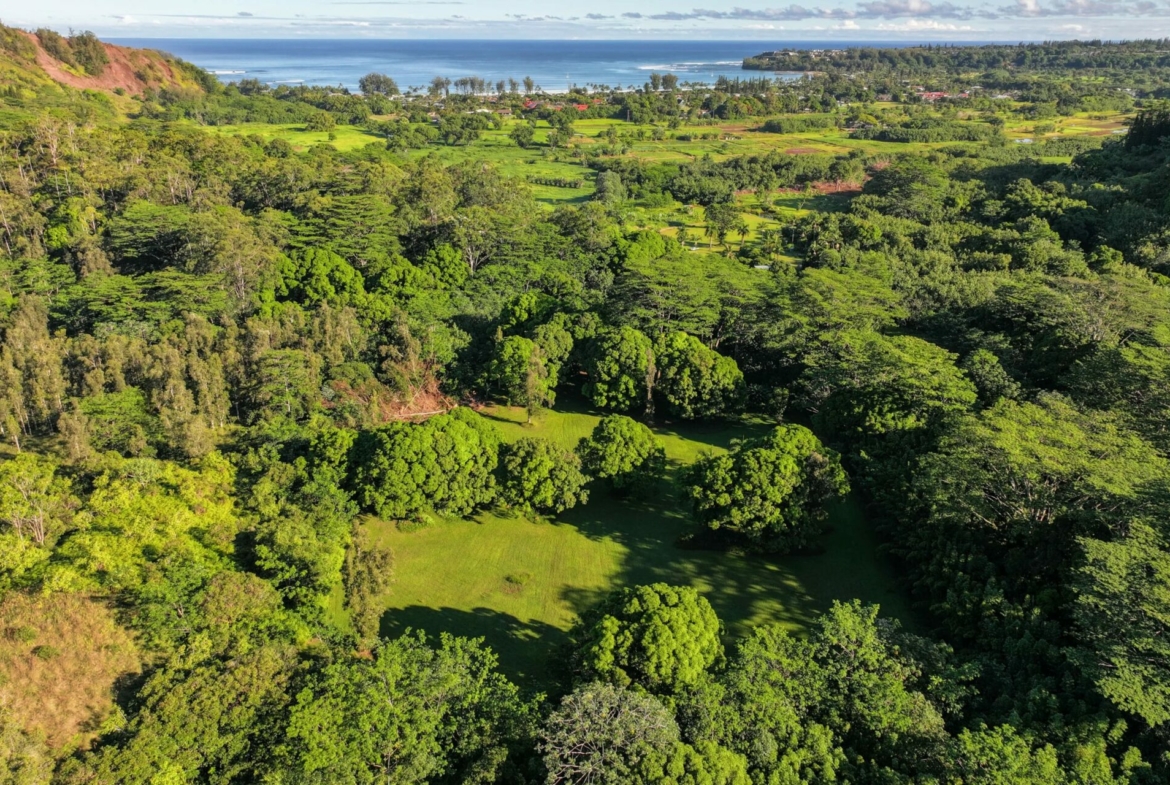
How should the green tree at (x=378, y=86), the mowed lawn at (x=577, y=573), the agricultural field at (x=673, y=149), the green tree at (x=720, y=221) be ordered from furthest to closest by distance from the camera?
the green tree at (x=378, y=86) → the agricultural field at (x=673, y=149) → the green tree at (x=720, y=221) → the mowed lawn at (x=577, y=573)

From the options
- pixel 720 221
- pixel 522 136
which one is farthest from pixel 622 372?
pixel 522 136

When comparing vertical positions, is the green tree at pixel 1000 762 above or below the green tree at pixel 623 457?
above

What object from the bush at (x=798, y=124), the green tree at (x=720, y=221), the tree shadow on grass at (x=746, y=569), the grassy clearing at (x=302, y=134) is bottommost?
the tree shadow on grass at (x=746, y=569)

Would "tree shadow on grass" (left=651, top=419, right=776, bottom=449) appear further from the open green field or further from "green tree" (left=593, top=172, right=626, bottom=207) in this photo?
"green tree" (left=593, top=172, right=626, bottom=207)

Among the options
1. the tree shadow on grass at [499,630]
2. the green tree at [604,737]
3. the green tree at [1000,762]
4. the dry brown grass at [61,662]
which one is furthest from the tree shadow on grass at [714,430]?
the dry brown grass at [61,662]

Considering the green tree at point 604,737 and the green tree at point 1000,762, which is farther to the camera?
the green tree at point 604,737

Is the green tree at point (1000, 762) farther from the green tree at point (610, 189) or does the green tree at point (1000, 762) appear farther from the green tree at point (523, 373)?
the green tree at point (610, 189)

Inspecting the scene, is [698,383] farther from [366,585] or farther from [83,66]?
[83,66]
